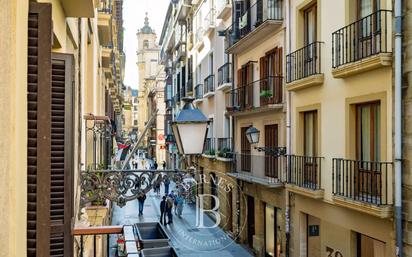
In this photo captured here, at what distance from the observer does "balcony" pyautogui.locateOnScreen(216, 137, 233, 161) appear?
73.1ft

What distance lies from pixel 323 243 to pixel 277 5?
7.71 m

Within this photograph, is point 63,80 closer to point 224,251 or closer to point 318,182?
point 318,182

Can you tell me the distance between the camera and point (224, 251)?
19547 millimetres

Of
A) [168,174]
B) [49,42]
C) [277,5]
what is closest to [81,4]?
[49,42]

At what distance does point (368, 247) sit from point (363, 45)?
15.0 feet

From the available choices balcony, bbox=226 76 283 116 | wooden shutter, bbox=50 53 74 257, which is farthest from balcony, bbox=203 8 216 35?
wooden shutter, bbox=50 53 74 257

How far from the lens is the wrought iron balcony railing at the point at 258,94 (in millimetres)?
16641

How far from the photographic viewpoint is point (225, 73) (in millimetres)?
23375

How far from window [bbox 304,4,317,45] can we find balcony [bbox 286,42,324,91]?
1.57 ft

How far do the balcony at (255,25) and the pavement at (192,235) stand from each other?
304 inches

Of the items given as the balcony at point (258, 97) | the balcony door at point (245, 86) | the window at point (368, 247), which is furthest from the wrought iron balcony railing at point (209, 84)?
the window at point (368, 247)

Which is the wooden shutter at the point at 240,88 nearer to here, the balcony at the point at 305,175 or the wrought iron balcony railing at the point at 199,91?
the balcony at the point at 305,175
